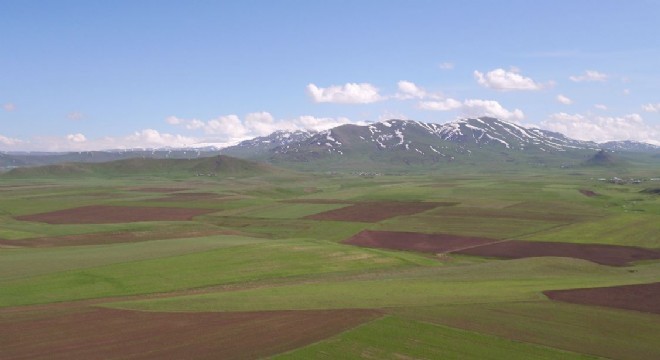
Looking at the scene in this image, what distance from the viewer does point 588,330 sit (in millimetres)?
43062

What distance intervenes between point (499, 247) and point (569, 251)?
11.2 metres

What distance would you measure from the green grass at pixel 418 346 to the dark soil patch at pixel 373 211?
288 feet

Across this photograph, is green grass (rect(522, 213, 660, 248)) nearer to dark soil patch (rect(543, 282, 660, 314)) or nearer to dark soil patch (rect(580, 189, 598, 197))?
dark soil patch (rect(543, 282, 660, 314))

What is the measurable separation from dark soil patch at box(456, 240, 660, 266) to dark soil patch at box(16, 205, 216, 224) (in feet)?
246

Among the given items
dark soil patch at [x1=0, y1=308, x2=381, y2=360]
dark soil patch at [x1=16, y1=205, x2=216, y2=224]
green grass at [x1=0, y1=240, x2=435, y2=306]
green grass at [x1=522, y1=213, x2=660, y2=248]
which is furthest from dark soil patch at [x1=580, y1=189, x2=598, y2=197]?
dark soil patch at [x1=0, y1=308, x2=381, y2=360]

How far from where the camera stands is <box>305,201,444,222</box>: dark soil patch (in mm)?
133500

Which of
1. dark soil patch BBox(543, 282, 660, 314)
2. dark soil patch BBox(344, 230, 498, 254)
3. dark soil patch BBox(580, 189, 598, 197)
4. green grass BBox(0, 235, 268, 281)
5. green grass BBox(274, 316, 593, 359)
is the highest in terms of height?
dark soil patch BBox(580, 189, 598, 197)

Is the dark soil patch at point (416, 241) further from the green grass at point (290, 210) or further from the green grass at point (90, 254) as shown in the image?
the green grass at point (290, 210)

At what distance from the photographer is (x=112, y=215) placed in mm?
136375

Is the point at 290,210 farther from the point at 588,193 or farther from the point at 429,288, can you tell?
the point at 588,193

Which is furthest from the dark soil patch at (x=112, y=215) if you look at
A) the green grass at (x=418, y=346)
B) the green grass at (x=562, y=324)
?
the green grass at (x=418, y=346)

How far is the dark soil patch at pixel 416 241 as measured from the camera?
9781cm

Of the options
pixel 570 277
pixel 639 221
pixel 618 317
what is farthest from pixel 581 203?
pixel 618 317

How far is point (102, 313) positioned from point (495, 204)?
126 m
